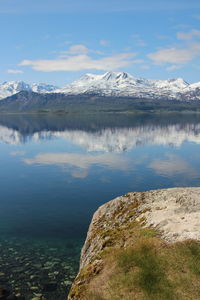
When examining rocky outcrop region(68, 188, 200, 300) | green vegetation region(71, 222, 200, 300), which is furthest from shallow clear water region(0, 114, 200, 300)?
green vegetation region(71, 222, 200, 300)

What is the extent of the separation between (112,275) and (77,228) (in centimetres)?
2926

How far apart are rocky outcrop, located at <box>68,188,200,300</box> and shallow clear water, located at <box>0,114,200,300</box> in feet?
25.7

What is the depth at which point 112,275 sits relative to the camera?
875 inches

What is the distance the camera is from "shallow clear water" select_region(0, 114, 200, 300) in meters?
36.9

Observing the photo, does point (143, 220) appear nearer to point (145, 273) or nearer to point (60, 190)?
point (145, 273)

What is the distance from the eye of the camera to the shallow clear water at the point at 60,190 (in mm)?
36853

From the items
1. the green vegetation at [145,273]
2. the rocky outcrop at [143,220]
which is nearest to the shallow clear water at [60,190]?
the rocky outcrop at [143,220]

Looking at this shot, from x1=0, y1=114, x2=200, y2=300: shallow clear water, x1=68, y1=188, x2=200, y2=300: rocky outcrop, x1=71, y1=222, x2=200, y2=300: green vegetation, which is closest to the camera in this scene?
x1=71, y1=222, x2=200, y2=300: green vegetation

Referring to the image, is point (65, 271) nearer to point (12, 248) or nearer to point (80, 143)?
point (12, 248)

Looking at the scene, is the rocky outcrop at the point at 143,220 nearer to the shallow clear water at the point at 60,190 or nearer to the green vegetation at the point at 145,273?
the green vegetation at the point at 145,273

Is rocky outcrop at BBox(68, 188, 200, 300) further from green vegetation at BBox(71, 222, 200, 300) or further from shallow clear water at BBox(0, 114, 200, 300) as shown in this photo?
shallow clear water at BBox(0, 114, 200, 300)

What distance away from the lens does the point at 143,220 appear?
2794 centimetres

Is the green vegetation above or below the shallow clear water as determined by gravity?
above

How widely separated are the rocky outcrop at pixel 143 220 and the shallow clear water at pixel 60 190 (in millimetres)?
7826
